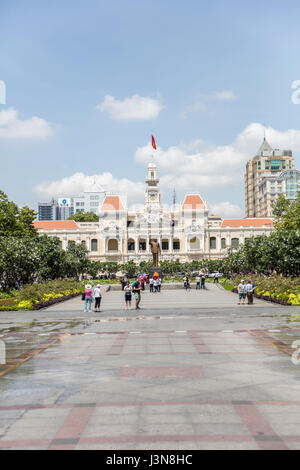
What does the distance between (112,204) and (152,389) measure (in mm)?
123995

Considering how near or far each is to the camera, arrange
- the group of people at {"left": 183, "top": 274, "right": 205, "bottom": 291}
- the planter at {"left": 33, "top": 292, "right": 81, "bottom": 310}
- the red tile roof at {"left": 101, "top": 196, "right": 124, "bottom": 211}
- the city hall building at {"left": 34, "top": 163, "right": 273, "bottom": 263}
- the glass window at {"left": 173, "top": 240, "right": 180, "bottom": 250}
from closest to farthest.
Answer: the planter at {"left": 33, "top": 292, "right": 81, "bottom": 310}
the group of people at {"left": 183, "top": 274, "right": 205, "bottom": 291}
the city hall building at {"left": 34, "top": 163, "right": 273, "bottom": 263}
the red tile roof at {"left": 101, "top": 196, "right": 124, "bottom": 211}
the glass window at {"left": 173, "top": 240, "right": 180, "bottom": 250}

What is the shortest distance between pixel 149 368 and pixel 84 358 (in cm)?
220

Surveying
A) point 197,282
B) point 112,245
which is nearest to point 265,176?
point 112,245

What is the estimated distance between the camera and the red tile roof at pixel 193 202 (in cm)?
13112

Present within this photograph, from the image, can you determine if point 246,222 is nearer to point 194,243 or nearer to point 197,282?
point 194,243

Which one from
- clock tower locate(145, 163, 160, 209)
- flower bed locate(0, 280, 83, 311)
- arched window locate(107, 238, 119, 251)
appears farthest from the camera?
arched window locate(107, 238, 119, 251)

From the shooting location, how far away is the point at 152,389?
31.0 ft

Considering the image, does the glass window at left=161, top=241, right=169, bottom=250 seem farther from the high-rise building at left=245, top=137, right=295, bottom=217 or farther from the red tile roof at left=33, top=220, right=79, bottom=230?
the high-rise building at left=245, top=137, right=295, bottom=217

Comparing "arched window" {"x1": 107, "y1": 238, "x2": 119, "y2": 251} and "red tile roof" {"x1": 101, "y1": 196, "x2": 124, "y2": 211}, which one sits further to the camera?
"arched window" {"x1": 107, "y1": 238, "x2": 119, "y2": 251}

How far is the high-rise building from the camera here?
14962 centimetres

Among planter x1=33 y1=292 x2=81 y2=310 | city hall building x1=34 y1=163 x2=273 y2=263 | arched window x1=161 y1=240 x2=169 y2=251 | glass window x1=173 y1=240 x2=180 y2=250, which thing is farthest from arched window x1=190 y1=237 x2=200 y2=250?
planter x1=33 y1=292 x2=81 y2=310

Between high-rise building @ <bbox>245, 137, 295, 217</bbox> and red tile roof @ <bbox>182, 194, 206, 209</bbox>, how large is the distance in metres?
27.0
